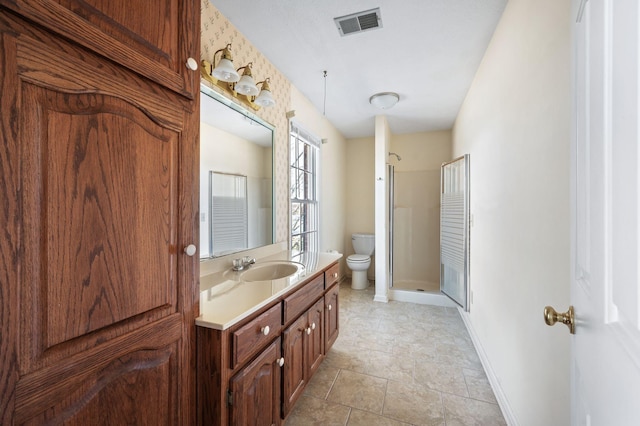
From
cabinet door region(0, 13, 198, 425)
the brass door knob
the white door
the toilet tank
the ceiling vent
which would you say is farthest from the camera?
the toilet tank

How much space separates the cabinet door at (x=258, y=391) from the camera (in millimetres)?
1061

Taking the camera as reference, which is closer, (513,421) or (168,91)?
(168,91)

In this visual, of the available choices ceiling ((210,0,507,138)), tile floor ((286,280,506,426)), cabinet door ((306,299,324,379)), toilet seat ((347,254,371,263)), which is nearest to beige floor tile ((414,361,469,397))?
tile floor ((286,280,506,426))

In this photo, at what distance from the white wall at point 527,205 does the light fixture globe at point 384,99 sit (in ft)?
3.02

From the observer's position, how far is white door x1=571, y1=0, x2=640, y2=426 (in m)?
0.38

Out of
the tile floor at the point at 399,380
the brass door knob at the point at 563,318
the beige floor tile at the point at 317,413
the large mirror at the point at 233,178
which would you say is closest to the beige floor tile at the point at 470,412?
the tile floor at the point at 399,380

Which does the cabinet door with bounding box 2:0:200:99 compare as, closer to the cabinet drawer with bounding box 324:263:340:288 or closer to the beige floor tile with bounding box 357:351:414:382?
the cabinet drawer with bounding box 324:263:340:288

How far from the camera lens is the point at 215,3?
168 centimetres

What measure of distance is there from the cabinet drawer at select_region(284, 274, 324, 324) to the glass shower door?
1.77 meters

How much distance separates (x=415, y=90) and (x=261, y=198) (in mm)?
2089

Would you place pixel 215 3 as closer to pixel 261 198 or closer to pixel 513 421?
pixel 261 198

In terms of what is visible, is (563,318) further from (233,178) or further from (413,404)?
(233,178)

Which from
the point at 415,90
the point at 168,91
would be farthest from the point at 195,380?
the point at 415,90

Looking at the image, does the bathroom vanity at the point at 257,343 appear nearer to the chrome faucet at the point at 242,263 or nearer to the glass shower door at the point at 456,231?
the chrome faucet at the point at 242,263
